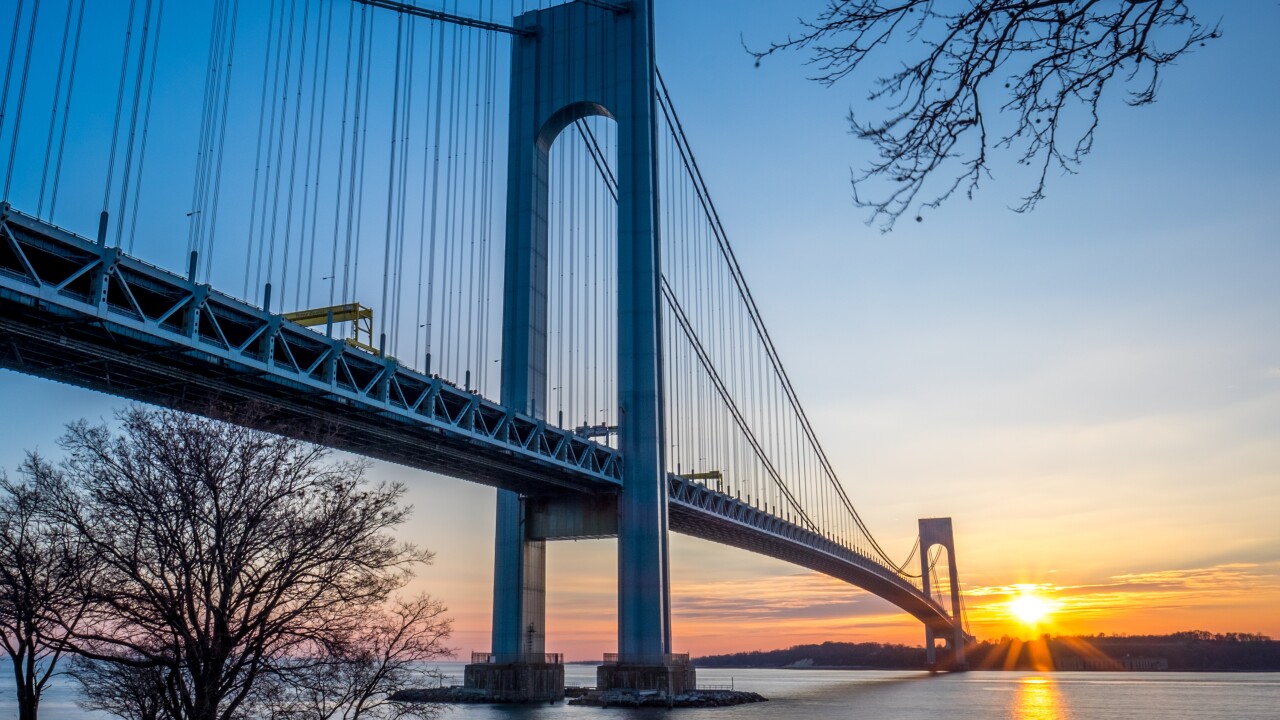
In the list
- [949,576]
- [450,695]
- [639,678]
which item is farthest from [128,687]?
[949,576]

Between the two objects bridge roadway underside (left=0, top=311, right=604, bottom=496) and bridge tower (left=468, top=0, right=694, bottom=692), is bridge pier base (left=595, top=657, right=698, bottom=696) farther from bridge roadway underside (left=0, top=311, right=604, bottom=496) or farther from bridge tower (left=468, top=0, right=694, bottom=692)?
bridge roadway underside (left=0, top=311, right=604, bottom=496)

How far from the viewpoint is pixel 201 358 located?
23.9 metres

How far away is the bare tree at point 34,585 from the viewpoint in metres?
11.5

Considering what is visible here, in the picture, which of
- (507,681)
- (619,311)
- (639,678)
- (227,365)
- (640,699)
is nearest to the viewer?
(227,365)

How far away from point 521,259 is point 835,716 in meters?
25.6

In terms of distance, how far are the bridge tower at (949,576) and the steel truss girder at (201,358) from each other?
93.2m

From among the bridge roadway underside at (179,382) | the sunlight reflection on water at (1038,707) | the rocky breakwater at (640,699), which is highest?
the bridge roadway underside at (179,382)

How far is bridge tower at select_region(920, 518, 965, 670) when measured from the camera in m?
121

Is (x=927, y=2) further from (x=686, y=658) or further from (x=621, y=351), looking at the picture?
(x=686, y=658)

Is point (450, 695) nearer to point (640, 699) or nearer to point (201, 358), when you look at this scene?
point (640, 699)

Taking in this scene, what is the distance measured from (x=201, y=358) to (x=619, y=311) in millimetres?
24221

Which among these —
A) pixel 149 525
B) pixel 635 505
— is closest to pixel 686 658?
pixel 635 505

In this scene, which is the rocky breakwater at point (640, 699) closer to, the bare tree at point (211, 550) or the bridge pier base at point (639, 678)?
the bridge pier base at point (639, 678)

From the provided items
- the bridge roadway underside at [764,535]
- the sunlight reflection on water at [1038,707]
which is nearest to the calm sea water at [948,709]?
the sunlight reflection on water at [1038,707]
